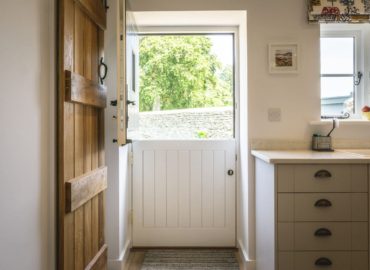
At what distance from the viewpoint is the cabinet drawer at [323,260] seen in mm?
1760

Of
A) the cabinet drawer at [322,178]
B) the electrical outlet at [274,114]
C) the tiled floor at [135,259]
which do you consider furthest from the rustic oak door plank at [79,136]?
the electrical outlet at [274,114]

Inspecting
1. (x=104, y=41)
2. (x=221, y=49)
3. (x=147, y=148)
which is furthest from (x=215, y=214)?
(x=104, y=41)

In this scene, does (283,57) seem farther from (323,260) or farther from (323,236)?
(323,260)

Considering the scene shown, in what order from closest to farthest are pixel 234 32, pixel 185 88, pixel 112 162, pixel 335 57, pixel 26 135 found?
pixel 26 135 < pixel 112 162 < pixel 335 57 < pixel 234 32 < pixel 185 88

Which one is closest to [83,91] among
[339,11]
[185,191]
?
[185,191]

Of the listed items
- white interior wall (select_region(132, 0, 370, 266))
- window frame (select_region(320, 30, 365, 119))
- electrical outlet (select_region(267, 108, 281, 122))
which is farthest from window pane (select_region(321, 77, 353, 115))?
electrical outlet (select_region(267, 108, 281, 122))

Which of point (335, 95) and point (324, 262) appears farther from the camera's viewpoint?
point (335, 95)

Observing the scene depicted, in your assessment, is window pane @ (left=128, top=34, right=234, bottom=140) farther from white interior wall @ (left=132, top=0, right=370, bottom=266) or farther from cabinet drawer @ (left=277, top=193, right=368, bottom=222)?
cabinet drawer @ (left=277, top=193, right=368, bottom=222)

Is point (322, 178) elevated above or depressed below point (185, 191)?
above

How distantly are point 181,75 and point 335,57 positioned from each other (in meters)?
1.33

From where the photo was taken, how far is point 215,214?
2.85m

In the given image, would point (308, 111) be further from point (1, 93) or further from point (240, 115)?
point (1, 93)

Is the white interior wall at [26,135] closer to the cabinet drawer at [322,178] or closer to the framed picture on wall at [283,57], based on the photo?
the cabinet drawer at [322,178]

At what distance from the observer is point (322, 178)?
5.82 feet
